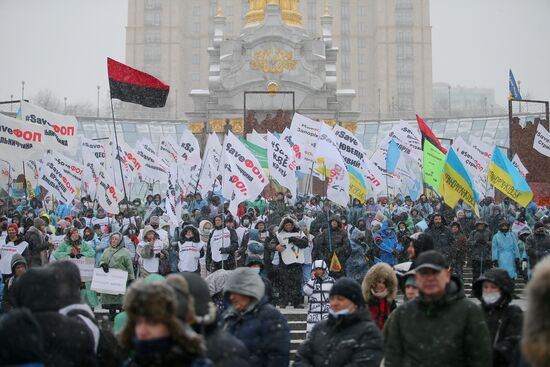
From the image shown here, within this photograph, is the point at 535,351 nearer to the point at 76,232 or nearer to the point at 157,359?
the point at 157,359

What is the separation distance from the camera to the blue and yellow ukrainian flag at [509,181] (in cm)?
1833

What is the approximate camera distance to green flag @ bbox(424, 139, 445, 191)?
20.5 m

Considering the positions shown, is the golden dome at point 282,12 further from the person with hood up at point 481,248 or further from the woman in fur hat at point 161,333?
the woman in fur hat at point 161,333

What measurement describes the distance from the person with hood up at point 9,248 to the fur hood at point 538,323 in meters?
11.0

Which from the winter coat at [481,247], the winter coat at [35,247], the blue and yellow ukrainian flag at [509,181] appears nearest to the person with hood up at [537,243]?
the winter coat at [481,247]

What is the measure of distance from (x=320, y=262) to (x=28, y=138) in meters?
7.85

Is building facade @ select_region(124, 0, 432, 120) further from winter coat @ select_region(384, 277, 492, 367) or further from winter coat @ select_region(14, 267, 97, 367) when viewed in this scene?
winter coat @ select_region(384, 277, 492, 367)

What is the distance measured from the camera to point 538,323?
4.15m

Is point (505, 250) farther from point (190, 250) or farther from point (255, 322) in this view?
point (255, 322)

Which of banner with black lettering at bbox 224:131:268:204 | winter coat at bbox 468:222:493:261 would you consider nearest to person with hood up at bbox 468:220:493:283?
winter coat at bbox 468:222:493:261

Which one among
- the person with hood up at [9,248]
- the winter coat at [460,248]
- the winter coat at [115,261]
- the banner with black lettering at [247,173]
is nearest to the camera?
the winter coat at [115,261]

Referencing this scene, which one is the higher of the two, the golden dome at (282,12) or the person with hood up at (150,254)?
the golden dome at (282,12)

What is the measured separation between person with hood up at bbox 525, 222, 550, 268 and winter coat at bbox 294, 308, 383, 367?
10.1 meters

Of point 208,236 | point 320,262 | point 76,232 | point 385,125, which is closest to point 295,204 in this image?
point 208,236
